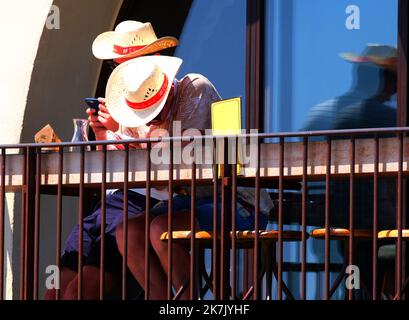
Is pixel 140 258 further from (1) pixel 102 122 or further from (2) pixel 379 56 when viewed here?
(2) pixel 379 56

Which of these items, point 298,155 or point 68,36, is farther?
point 68,36

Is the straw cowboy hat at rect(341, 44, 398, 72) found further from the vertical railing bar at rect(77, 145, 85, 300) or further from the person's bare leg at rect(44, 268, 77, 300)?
the person's bare leg at rect(44, 268, 77, 300)

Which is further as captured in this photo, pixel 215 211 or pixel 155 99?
pixel 155 99

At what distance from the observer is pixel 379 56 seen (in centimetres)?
788

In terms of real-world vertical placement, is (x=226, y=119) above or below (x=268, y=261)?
above

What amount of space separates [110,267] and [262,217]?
939 millimetres

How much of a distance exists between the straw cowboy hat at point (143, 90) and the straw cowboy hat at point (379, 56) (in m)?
1.22

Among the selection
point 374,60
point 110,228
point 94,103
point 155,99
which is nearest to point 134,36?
point 94,103

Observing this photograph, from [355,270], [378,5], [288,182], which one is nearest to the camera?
[355,270]

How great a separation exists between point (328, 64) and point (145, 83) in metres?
1.33

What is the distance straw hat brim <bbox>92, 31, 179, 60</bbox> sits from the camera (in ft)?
24.7

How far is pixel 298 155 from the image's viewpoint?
258 inches
